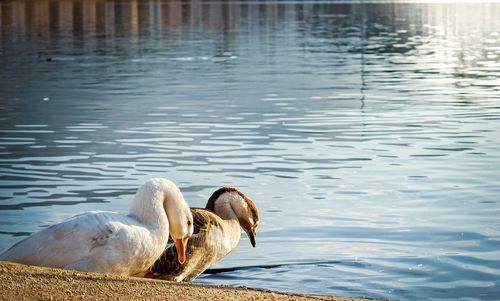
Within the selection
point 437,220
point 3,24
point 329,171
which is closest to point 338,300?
point 437,220

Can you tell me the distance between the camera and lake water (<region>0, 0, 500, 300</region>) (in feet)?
41.0

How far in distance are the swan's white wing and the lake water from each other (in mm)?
2308

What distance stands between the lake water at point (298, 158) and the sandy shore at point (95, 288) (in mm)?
2268

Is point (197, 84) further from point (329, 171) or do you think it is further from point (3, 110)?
point (329, 171)

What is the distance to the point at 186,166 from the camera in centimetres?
1852

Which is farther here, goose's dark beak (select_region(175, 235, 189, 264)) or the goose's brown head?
the goose's brown head

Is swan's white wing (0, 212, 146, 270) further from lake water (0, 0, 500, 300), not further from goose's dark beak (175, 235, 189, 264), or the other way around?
lake water (0, 0, 500, 300)

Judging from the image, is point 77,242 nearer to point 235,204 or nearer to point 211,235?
point 211,235

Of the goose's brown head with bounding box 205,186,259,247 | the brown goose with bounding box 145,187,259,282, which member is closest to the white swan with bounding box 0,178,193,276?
the brown goose with bounding box 145,187,259,282

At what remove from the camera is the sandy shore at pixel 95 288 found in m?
8.64

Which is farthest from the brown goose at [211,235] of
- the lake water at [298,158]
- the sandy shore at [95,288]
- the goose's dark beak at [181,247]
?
the sandy shore at [95,288]

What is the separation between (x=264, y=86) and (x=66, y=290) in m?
24.2

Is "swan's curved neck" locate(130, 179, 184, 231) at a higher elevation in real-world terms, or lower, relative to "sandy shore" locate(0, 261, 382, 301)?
higher

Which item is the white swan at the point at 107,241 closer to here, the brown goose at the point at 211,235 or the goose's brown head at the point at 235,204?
the brown goose at the point at 211,235
